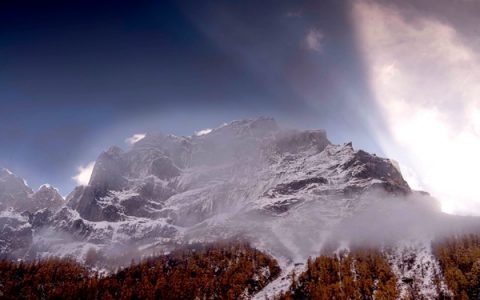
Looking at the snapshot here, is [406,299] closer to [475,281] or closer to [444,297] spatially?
[444,297]

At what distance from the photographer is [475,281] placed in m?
199

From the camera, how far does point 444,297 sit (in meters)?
199

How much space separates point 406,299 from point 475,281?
115ft

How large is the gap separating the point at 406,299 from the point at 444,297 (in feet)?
60.8

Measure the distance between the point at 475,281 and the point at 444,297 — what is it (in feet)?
56.6

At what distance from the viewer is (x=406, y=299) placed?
7844 inches

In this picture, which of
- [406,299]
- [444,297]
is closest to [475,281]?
[444,297]
